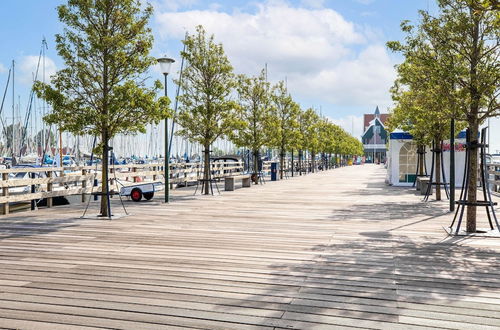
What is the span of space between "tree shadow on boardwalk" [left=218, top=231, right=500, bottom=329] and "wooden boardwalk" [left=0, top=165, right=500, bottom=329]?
0.01 m

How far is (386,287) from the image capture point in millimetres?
4859

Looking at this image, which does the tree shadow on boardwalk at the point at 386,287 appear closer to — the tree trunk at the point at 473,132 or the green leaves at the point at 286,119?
the tree trunk at the point at 473,132

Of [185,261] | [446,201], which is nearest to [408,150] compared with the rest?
[446,201]

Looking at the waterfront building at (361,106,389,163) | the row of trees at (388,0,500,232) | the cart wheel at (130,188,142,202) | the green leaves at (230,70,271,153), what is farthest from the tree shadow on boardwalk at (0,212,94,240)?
the waterfront building at (361,106,389,163)

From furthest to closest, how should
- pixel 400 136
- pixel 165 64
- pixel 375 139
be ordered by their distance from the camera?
pixel 375 139, pixel 400 136, pixel 165 64

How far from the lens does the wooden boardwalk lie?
13.0 ft

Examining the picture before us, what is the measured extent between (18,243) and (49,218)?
3345 mm

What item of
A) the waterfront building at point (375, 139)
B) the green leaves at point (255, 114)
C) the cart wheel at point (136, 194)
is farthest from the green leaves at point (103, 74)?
the waterfront building at point (375, 139)

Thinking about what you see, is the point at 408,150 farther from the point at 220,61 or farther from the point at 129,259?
the point at 129,259

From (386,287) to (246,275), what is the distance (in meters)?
1.58

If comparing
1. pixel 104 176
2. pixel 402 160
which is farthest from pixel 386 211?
pixel 402 160

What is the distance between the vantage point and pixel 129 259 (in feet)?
20.5

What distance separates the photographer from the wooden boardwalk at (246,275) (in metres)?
3.96

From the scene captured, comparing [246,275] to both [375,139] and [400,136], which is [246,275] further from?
[375,139]
